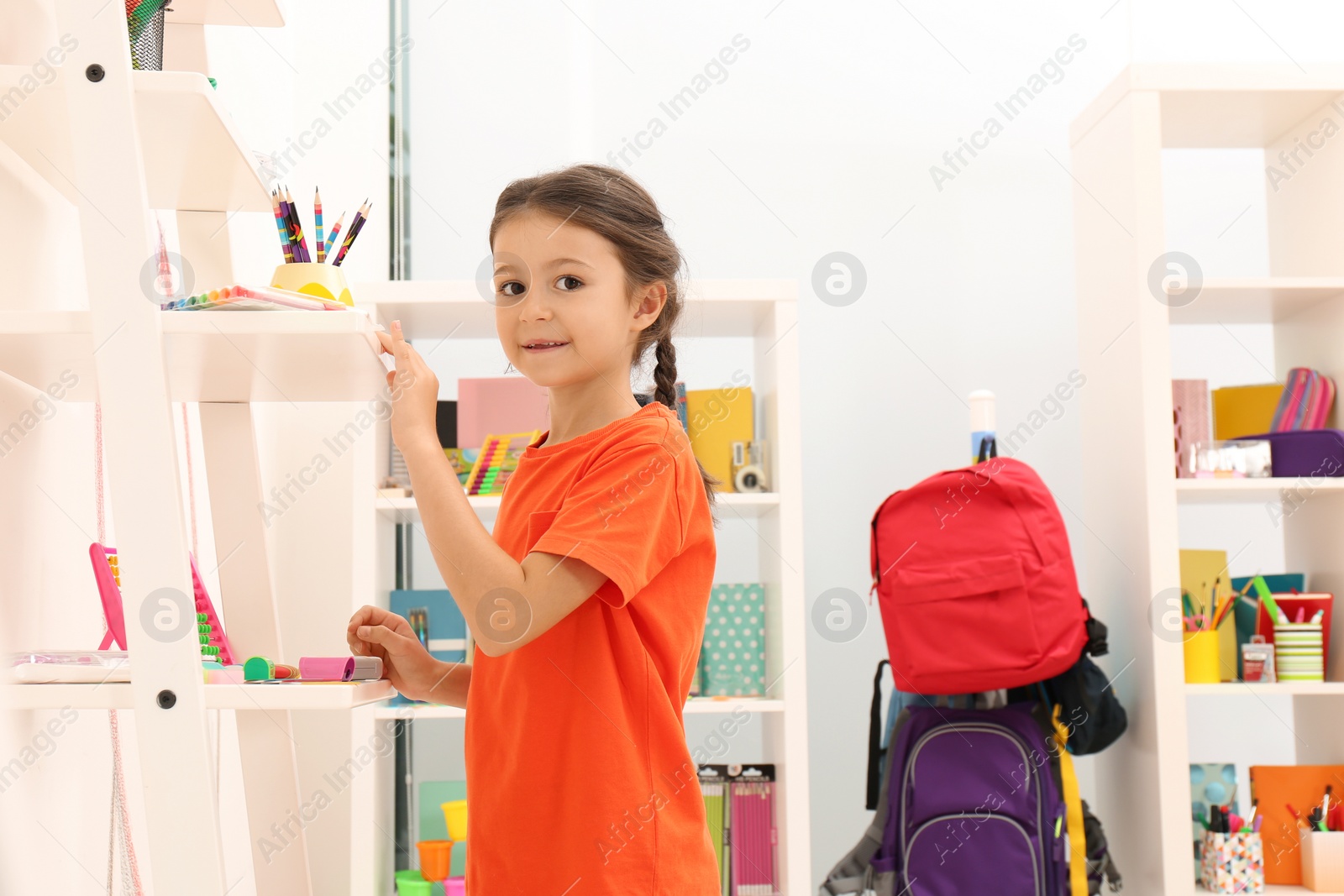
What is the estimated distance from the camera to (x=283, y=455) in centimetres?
245

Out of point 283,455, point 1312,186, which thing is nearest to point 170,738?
point 283,455

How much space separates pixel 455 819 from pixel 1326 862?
1.64 m

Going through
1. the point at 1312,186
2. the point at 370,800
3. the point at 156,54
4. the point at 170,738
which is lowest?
the point at 370,800

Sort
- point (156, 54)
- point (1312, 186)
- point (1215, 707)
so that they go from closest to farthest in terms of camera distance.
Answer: point (156, 54), point (1312, 186), point (1215, 707)

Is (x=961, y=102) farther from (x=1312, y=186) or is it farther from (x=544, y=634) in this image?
(x=544, y=634)

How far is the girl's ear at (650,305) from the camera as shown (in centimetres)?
116

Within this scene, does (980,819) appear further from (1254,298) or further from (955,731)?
(1254,298)

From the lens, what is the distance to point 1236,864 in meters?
2.19

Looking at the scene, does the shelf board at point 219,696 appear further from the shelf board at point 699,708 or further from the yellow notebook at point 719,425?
the yellow notebook at point 719,425

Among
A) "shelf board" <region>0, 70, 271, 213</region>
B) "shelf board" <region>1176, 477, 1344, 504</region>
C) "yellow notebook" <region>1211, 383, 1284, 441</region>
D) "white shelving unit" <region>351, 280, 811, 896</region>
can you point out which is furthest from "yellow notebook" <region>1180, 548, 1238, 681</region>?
"shelf board" <region>0, 70, 271, 213</region>

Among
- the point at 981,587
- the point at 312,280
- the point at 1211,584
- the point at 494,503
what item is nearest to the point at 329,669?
the point at 312,280

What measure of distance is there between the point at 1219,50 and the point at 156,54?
2723mm

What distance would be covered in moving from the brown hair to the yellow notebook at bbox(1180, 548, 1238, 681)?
1500 millimetres

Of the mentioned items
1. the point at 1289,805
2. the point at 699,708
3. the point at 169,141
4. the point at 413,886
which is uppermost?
the point at 169,141
